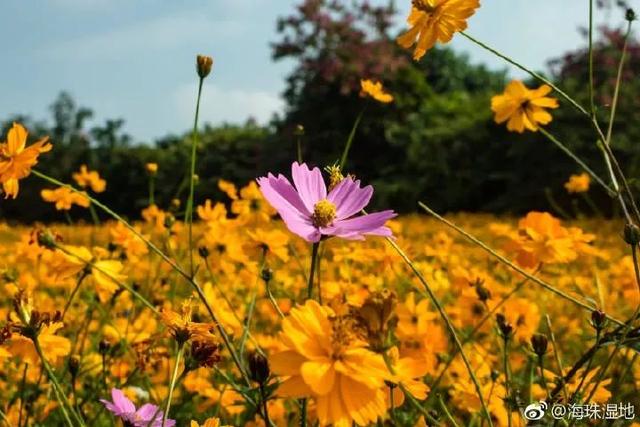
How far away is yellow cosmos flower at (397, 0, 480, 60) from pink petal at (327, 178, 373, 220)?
0.21 metres

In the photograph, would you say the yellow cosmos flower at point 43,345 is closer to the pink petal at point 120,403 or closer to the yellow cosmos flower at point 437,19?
the pink petal at point 120,403

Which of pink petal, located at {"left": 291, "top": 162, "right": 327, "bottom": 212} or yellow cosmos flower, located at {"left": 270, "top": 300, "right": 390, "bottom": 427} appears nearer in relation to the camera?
yellow cosmos flower, located at {"left": 270, "top": 300, "right": 390, "bottom": 427}

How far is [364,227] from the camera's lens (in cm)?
64

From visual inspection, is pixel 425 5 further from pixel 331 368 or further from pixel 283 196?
pixel 331 368

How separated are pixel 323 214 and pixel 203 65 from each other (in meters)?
0.31

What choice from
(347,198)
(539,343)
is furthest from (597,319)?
(347,198)

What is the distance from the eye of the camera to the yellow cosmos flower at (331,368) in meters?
0.52

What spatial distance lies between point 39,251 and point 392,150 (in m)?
7.98

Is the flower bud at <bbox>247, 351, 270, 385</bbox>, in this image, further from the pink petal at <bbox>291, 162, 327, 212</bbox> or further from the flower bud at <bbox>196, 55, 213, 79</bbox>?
the flower bud at <bbox>196, 55, 213, 79</bbox>

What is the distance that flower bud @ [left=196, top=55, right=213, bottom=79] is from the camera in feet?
2.91

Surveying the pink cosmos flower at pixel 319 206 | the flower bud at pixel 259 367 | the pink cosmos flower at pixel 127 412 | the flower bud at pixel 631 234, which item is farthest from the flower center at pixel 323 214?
the flower bud at pixel 631 234

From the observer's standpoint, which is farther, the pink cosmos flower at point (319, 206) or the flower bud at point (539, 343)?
the flower bud at point (539, 343)

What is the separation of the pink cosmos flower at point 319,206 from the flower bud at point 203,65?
247mm

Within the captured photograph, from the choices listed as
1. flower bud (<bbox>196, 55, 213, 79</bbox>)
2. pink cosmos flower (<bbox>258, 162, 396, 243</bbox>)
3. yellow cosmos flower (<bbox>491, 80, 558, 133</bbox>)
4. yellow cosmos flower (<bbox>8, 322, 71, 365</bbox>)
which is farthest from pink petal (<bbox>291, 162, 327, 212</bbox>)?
yellow cosmos flower (<bbox>491, 80, 558, 133</bbox>)
